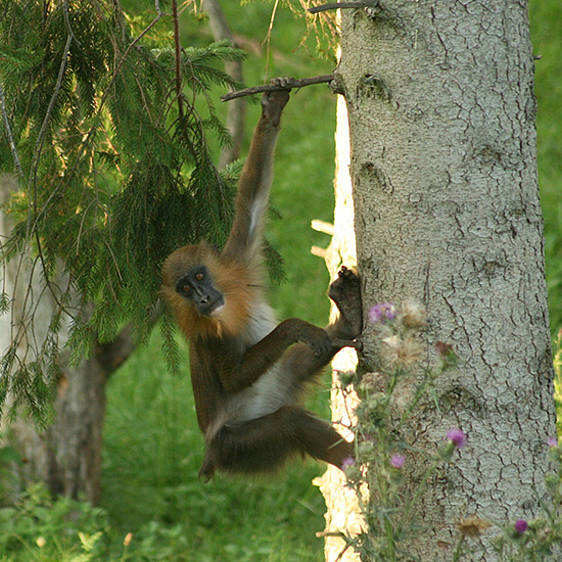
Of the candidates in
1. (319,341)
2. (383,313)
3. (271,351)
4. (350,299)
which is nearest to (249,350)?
(271,351)

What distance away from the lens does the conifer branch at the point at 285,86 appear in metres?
2.90

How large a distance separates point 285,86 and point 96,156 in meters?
0.81

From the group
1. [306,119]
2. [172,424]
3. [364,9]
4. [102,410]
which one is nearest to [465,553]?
[364,9]

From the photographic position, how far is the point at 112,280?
312 cm

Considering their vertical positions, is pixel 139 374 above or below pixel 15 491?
above

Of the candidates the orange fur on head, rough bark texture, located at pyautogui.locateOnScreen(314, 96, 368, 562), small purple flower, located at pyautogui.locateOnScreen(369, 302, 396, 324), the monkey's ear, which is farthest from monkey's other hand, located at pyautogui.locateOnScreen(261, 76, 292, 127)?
the monkey's ear

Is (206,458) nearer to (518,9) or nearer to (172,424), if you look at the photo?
(518,9)

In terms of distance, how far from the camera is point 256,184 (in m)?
3.58

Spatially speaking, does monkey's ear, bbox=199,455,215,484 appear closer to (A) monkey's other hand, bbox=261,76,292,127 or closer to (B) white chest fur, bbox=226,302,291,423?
(B) white chest fur, bbox=226,302,291,423

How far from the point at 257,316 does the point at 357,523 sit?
101 cm

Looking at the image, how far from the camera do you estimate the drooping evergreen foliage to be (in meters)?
2.94

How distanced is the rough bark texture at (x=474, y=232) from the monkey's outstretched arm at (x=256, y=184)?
2.48 ft

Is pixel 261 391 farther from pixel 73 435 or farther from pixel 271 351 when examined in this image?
pixel 73 435

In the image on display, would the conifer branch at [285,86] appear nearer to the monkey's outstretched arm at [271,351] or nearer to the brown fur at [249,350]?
the brown fur at [249,350]
